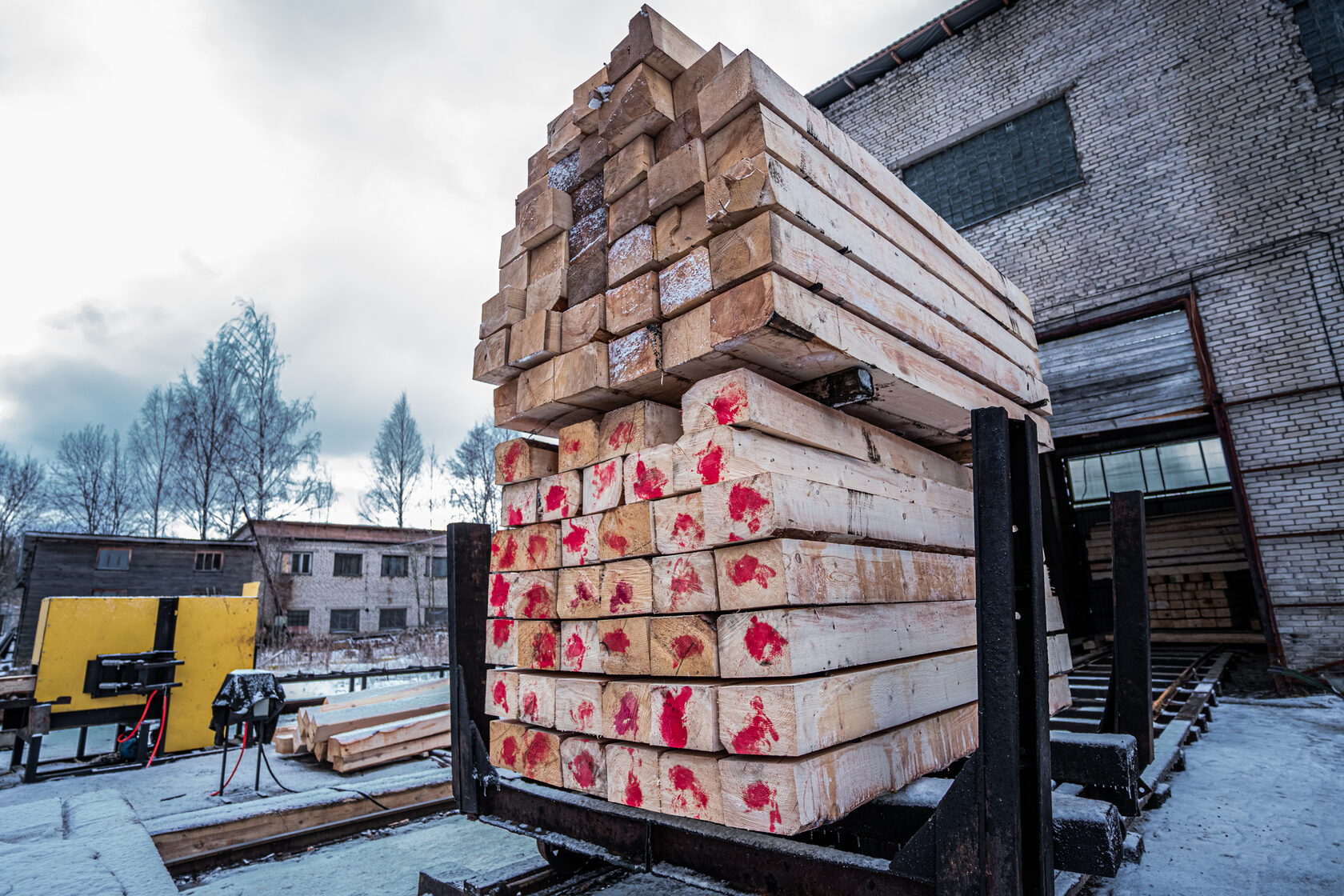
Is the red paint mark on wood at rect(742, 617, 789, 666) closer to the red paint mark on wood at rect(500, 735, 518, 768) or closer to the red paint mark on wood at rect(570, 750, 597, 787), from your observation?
the red paint mark on wood at rect(570, 750, 597, 787)

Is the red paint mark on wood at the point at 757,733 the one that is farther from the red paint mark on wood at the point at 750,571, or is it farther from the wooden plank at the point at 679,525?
the wooden plank at the point at 679,525

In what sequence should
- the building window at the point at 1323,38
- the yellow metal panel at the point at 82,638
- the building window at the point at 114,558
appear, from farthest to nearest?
the building window at the point at 114,558
the building window at the point at 1323,38
the yellow metal panel at the point at 82,638

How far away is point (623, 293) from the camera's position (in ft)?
8.50

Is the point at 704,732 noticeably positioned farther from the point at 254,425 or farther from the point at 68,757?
the point at 254,425

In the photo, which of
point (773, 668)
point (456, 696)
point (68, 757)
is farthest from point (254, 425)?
point (773, 668)

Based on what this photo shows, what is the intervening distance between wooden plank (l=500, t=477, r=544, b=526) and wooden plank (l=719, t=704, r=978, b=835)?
1.37 meters

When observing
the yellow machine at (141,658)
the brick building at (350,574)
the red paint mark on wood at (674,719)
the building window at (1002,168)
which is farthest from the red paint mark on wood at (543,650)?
the brick building at (350,574)

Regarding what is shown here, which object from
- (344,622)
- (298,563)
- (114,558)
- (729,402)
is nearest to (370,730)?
(729,402)

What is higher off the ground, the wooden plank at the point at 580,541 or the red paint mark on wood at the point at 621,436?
the red paint mark on wood at the point at 621,436

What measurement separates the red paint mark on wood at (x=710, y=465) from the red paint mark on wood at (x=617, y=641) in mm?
648

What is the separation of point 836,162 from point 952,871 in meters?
2.56

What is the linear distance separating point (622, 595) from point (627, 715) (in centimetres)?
41

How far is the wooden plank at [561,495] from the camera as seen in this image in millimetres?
2671

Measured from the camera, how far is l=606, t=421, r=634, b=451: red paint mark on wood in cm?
251
